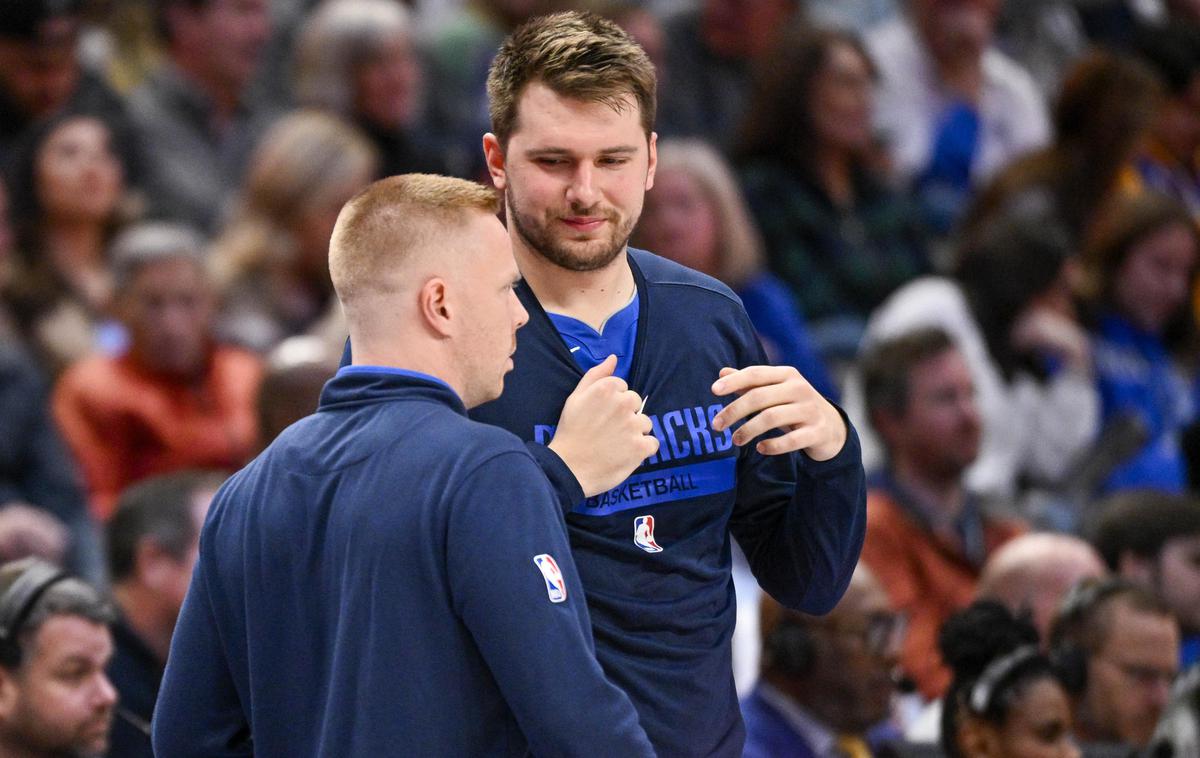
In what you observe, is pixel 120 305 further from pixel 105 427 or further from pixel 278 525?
pixel 278 525

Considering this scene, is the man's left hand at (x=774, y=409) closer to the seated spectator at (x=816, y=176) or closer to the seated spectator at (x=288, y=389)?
the seated spectator at (x=288, y=389)

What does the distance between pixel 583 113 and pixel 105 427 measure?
3.36 metres

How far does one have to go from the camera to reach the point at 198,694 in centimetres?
267

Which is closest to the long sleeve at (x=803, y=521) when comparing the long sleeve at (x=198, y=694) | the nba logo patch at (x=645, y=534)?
the nba logo patch at (x=645, y=534)

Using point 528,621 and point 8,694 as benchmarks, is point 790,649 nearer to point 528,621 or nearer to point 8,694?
point 8,694

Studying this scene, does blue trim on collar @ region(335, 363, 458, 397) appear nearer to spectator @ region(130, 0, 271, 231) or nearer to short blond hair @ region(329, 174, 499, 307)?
short blond hair @ region(329, 174, 499, 307)

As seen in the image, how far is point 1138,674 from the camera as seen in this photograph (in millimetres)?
4777

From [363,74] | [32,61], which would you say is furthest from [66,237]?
[363,74]

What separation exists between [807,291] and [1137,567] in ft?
6.29

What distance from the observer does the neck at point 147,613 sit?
4.63 metres

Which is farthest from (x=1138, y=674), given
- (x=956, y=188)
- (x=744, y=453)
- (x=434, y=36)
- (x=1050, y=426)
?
(x=434, y=36)

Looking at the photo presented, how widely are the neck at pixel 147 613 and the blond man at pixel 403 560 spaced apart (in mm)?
1979

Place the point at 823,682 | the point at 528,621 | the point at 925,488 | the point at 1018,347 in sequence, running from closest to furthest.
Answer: the point at 528,621 → the point at 823,682 → the point at 925,488 → the point at 1018,347

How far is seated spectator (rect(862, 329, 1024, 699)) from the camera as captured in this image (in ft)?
17.8
